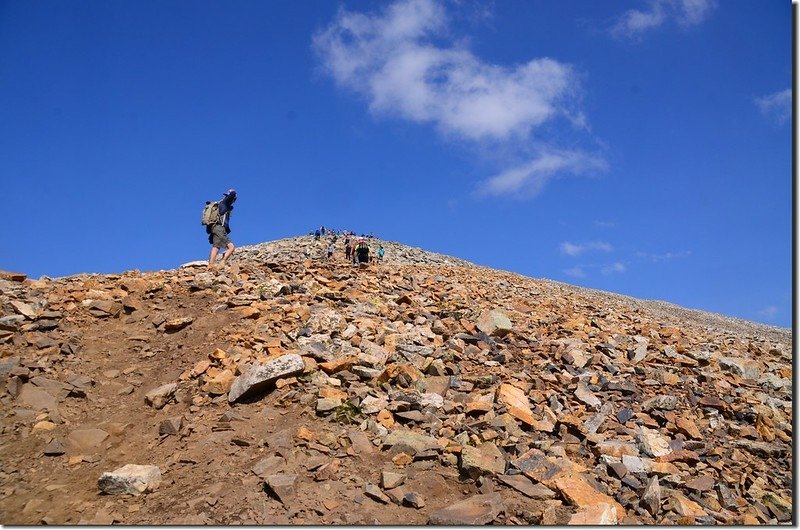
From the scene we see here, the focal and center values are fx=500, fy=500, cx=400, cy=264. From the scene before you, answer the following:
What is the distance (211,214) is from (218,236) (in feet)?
1.86

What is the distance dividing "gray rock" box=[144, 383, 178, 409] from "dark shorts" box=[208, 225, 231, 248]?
6.06 m

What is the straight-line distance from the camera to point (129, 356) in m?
7.91

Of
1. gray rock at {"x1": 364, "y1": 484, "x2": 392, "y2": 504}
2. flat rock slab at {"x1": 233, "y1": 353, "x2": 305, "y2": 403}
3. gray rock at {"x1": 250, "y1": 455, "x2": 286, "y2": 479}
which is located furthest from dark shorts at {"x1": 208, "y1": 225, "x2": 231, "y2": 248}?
gray rock at {"x1": 364, "y1": 484, "x2": 392, "y2": 504}

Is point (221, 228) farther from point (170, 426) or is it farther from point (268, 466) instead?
point (268, 466)

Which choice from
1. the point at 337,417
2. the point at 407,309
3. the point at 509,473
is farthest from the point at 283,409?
the point at 407,309

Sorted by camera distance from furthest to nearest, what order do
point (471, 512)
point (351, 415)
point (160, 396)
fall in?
point (160, 396) → point (351, 415) → point (471, 512)

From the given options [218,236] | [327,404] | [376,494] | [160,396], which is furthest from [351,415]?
[218,236]

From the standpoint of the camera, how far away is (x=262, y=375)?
6.60m

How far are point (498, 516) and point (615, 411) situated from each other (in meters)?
3.58

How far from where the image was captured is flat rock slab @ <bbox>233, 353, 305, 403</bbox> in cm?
A: 653

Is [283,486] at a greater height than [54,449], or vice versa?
[283,486]

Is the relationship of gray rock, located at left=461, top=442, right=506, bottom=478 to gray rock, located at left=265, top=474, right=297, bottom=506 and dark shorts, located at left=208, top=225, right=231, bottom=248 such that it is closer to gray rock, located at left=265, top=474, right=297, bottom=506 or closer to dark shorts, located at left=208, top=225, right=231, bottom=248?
gray rock, located at left=265, top=474, right=297, bottom=506

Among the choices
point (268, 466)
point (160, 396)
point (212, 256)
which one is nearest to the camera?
point (268, 466)

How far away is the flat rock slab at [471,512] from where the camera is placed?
4.61 metres
